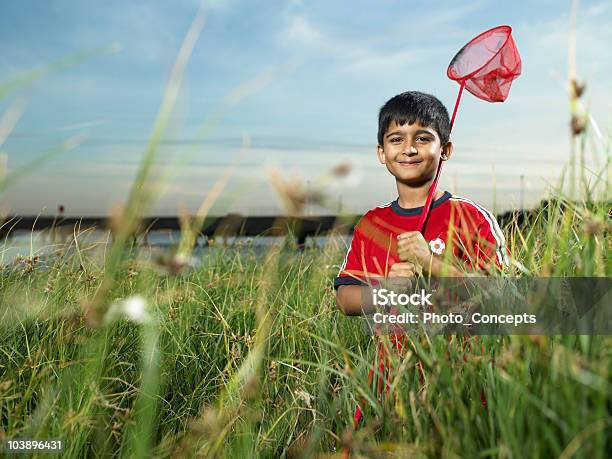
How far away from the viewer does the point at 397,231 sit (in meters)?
2.88

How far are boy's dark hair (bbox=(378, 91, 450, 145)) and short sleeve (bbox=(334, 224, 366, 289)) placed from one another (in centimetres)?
52

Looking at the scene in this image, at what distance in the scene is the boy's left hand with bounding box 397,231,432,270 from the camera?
2328 millimetres

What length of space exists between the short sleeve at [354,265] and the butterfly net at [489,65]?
2.81ft

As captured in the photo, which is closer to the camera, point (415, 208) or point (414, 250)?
point (414, 250)

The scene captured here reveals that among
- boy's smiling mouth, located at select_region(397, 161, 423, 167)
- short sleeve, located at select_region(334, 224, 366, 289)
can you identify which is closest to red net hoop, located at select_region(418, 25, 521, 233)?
boy's smiling mouth, located at select_region(397, 161, 423, 167)

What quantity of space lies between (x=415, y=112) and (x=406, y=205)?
441mm

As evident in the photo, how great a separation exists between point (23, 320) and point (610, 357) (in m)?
2.65

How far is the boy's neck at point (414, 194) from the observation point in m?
2.93

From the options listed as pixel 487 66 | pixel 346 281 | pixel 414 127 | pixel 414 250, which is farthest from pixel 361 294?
pixel 487 66

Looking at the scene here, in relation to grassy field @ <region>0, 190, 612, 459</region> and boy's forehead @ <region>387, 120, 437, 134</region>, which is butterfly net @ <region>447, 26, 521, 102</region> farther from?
grassy field @ <region>0, 190, 612, 459</region>

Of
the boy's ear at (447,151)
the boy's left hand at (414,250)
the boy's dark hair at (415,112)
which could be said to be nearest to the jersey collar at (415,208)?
the boy's ear at (447,151)

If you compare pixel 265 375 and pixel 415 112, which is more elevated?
pixel 415 112

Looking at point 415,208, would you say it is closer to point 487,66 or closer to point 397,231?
point 397,231

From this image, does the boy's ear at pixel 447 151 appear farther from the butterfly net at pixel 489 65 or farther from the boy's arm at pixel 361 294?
the boy's arm at pixel 361 294
